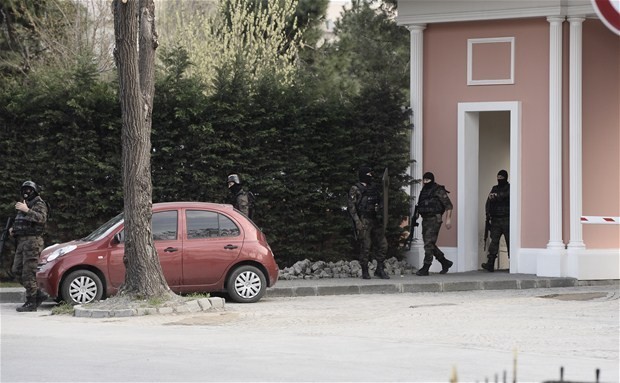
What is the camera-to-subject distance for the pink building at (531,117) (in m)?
22.3

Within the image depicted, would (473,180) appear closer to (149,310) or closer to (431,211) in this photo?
(431,211)

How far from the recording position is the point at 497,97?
2288 centimetres

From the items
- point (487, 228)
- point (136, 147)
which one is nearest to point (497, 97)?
point (487, 228)

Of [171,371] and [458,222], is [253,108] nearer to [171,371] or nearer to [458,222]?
[458,222]

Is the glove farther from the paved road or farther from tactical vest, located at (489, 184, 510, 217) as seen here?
tactical vest, located at (489, 184, 510, 217)

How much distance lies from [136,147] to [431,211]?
21.8 feet

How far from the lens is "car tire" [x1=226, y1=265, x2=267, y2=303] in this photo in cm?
1834

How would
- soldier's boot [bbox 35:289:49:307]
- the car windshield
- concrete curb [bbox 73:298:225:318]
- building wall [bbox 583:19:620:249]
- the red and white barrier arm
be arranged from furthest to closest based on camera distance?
building wall [bbox 583:19:620:249] → the red and white barrier arm → the car windshield → soldier's boot [bbox 35:289:49:307] → concrete curb [bbox 73:298:225:318]

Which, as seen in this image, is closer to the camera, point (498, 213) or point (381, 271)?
point (381, 271)

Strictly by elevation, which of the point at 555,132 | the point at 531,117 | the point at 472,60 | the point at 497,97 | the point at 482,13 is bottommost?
the point at 555,132

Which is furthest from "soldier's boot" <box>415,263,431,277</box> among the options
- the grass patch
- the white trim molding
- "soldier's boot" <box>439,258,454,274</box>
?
the grass patch

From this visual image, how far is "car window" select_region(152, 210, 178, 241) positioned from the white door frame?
697 cm

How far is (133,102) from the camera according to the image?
17297 mm

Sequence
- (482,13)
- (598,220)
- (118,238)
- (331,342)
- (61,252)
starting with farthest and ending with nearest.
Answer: (482,13), (598,220), (118,238), (61,252), (331,342)
